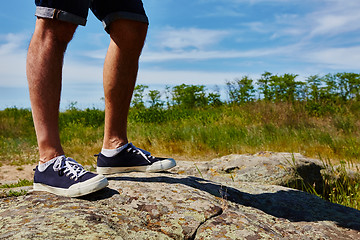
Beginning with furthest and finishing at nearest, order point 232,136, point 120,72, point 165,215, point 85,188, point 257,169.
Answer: point 232,136 < point 257,169 < point 120,72 < point 85,188 < point 165,215

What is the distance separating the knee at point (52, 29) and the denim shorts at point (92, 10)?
4 centimetres

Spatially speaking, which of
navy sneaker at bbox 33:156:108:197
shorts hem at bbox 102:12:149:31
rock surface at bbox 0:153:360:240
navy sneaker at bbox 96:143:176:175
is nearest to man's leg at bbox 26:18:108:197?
navy sneaker at bbox 33:156:108:197

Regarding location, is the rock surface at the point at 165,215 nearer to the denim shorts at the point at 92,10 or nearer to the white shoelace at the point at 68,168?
the white shoelace at the point at 68,168

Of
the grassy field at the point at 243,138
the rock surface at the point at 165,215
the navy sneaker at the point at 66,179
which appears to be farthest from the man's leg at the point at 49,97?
the grassy field at the point at 243,138

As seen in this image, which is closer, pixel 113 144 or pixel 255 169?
pixel 113 144

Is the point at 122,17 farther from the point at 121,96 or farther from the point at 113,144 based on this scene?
the point at 113,144

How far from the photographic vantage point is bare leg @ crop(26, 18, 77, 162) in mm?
1986

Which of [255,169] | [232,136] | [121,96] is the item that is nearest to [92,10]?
[121,96]

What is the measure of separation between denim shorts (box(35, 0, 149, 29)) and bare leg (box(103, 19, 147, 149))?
5 cm

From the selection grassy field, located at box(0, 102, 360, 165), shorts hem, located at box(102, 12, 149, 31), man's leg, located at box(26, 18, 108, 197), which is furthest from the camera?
grassy field, located at box(0, 102, 360, 165)

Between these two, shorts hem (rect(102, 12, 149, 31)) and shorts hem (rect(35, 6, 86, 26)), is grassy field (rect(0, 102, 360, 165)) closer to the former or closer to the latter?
shorts hem (rect(102, 12, 149, 31))

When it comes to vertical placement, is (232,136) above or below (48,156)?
below

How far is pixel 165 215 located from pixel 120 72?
114cm

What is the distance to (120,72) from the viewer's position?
242 cm
